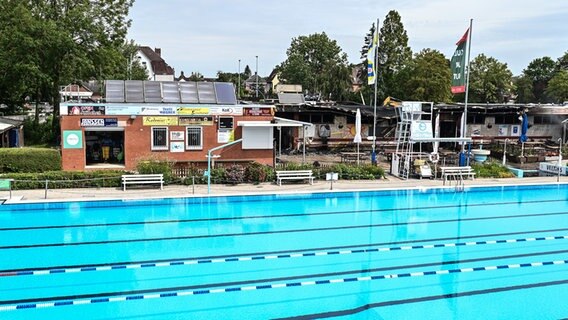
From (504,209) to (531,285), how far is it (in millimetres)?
8277

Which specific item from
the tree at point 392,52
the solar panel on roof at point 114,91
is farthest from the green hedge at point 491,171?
the tree at point 392,52

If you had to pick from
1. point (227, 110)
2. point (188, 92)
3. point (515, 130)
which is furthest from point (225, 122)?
point (515, 130)

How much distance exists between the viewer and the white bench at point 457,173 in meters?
23.3

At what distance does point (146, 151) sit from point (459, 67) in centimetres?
1622

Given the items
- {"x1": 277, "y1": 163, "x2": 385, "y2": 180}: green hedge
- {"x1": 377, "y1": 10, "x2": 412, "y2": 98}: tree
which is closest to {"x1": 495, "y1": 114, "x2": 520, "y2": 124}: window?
{"x1": 277, "y1": 163, "x2": 385, "y2": 180}: green hedge

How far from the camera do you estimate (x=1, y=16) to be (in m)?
31.0

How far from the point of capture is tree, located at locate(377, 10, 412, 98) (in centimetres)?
5625

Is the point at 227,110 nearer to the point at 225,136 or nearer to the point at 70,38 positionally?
the point at 225,136

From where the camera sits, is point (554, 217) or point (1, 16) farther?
point (1, 16)

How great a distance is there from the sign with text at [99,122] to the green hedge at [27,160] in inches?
82.9

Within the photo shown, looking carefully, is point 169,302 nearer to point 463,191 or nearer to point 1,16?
point 463,191

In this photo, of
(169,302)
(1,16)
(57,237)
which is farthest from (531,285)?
(1,16)

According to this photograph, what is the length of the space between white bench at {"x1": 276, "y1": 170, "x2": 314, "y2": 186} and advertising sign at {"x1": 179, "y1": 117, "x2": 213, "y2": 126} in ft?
15.4

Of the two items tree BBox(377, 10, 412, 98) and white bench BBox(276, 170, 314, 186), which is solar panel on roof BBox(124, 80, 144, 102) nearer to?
white bench BBox(276, 170, 314, 186)
